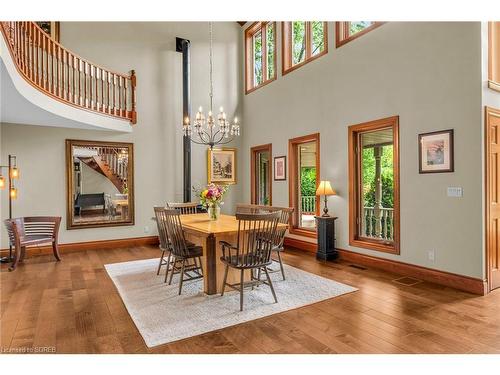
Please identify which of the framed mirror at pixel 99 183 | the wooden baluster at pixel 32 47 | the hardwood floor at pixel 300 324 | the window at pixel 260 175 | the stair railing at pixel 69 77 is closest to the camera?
the hardwood floor at pixel 300 324

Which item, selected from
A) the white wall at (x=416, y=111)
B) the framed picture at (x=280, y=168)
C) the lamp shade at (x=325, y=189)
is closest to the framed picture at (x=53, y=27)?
the white wall at (x=416, y=111)

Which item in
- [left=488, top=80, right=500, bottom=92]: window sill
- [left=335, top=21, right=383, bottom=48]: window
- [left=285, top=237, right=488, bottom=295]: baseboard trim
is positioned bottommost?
[left=285, top=237, right=488, bottom=295]: baseboard trim

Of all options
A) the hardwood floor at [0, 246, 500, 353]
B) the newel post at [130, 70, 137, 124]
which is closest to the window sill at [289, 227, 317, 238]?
the hardwood floor at [0, 246, 500, 353]

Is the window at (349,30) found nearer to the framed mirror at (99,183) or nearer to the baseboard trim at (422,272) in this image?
the baseboard trim at (422,272)

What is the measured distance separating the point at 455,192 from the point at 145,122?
5829mm

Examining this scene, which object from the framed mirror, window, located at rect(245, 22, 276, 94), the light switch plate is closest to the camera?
the light switch plate

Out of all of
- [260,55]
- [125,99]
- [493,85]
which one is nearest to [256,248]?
[493,85]

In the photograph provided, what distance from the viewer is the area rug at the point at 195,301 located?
115 inches

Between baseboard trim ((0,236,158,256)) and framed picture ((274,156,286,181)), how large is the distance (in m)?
2.99

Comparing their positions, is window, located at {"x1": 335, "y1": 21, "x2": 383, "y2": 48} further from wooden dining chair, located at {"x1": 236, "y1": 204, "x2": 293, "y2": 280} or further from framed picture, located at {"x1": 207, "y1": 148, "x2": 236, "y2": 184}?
framed picture, located at {"x1": 207, "y1": 148, "x2": 236, "y2": 184}

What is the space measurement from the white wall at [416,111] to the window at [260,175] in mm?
1607

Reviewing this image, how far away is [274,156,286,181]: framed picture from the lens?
6877 millimetres

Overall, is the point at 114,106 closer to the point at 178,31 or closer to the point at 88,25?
the point at 88,25

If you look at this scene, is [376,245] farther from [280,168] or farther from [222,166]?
[222,166]
